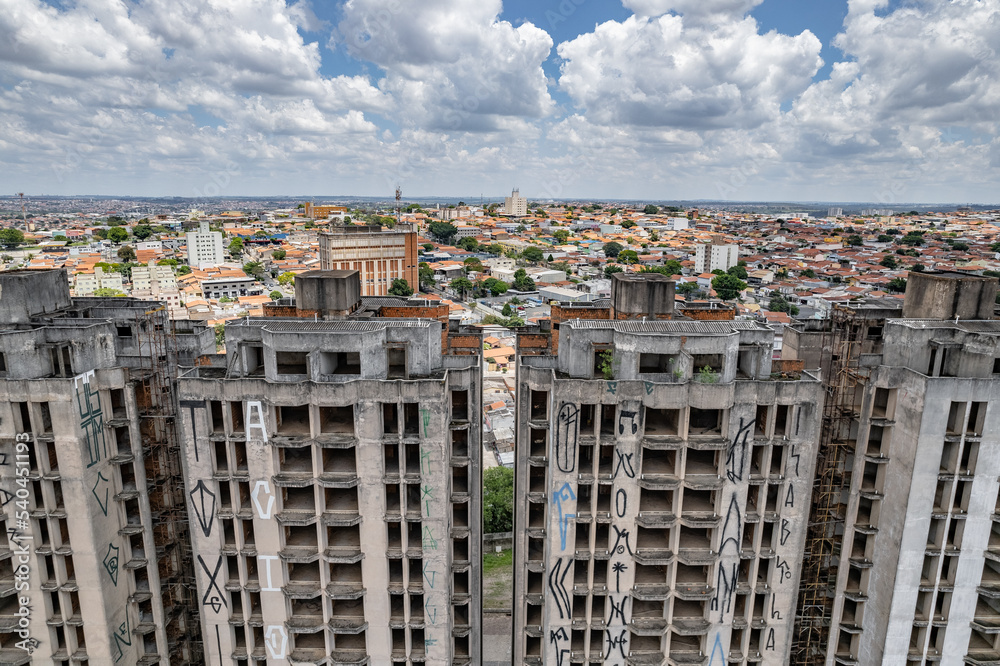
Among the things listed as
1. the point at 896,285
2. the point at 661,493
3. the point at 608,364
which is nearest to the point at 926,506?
the point at 661,493

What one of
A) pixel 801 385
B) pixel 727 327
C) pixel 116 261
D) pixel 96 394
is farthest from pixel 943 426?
pixel 116 261

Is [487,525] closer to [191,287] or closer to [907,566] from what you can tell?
[907,566]

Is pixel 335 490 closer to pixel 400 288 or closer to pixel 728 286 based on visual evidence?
pixel 400 288

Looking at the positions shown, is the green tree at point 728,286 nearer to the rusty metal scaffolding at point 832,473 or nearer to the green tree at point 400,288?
the green tree at point 400,288

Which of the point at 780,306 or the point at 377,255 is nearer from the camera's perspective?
the point at 780,306

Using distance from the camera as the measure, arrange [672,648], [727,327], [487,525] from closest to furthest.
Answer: [727,327] → [672,648] → [487,525]

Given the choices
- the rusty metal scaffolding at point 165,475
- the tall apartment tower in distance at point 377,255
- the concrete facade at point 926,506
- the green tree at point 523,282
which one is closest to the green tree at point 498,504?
the rusty metal scaffolding at point 165,475
